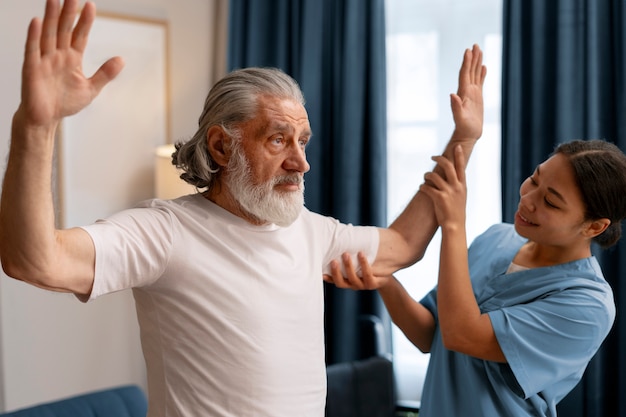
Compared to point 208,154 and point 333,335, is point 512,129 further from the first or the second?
point 208,154

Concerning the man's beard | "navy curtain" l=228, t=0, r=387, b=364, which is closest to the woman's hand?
the man's beard

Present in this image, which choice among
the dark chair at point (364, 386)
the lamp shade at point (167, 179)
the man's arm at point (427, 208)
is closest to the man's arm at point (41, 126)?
the man's arm at point (427, 208)

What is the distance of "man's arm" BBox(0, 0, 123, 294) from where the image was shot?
3.76 feet

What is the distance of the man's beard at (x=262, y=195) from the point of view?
1602mm

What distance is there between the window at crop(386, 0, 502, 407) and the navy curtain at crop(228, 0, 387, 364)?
0.30ft

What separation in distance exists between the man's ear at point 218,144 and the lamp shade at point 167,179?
1.60 metres

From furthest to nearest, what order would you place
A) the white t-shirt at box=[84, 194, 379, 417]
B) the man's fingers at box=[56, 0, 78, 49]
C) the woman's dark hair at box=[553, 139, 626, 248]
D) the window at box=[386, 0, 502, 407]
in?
the window at box=[386, 0, 502, 407] → the woman's dark hair at box=[553, 139, 626, 248] → the white t-shirt at box=[84, 194, 379, 417] → the man's fingers at box=[56, 0, 78, 49]

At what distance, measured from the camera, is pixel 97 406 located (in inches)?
96.6

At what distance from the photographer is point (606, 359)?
9.81ft

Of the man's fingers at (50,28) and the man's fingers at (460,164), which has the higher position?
the man's fingers at (50,28)

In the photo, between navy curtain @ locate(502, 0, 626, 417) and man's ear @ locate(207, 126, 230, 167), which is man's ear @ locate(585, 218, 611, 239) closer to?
man's ear @ locate(207, 126, 230, 167)

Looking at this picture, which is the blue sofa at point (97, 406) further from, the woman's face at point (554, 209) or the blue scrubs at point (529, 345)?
the woman's face at point (554, 209)

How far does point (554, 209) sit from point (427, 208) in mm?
289

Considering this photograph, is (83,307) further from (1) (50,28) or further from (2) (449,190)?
→ (1) (50,28)
